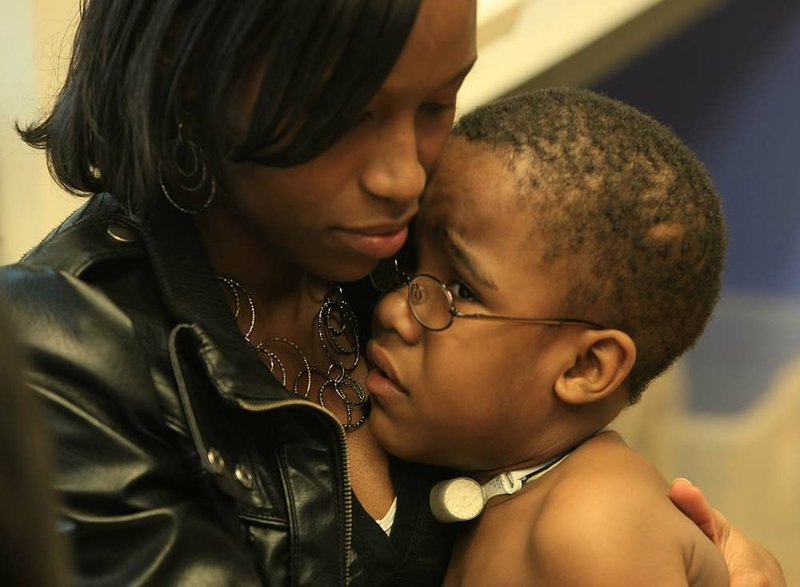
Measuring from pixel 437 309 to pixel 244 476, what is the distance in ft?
0.86

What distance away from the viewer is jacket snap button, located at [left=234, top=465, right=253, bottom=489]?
0.99 meters

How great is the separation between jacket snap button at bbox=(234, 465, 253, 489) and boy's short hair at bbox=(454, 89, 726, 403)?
328 mm

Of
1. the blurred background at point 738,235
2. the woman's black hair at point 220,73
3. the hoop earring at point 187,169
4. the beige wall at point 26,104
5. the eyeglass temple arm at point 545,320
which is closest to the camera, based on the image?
the woman's black hair at point 220,73

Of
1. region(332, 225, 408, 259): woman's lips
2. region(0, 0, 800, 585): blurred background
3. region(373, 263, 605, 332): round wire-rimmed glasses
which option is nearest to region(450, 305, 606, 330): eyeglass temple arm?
region(373, 263, 605, 332): round wire-rimmed glasses

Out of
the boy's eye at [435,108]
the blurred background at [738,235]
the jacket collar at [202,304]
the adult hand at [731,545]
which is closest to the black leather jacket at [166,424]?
the jacket collar at [202,304]

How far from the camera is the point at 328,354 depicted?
1.21 meters

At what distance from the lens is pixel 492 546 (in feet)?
3.76

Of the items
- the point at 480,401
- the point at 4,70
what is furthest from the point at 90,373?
the point at 4,70

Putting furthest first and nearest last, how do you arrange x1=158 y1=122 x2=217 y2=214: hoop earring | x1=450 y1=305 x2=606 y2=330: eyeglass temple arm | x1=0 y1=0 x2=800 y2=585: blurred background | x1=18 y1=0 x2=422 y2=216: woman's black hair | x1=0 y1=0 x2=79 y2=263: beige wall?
x1=0 y1=0 x2=800 y2=585: blurred background
x1=0 y1=0 x2=79 y2=263: beige wall
x1=450 y1=305 x2=606 y2=330: eyeglass temple arm
x1=158 y1=122 x2=217 y2=214: hoop earring
x1=18 y1=0 x2=422 y2=216: woman's black hair

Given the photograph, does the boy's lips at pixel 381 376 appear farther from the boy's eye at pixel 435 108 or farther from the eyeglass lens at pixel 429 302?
the boy's eye at pixel 435 108

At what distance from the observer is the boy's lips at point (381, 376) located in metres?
1.16

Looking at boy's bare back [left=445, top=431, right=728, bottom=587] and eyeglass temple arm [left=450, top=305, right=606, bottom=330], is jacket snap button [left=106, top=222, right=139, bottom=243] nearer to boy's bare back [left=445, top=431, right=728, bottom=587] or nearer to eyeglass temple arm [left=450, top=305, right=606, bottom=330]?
eyeglass temple arm [left=450, top=305, right=606, bottom=330]

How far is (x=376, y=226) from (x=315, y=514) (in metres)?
0.24

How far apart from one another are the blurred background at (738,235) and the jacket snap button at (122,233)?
5.14 ft
